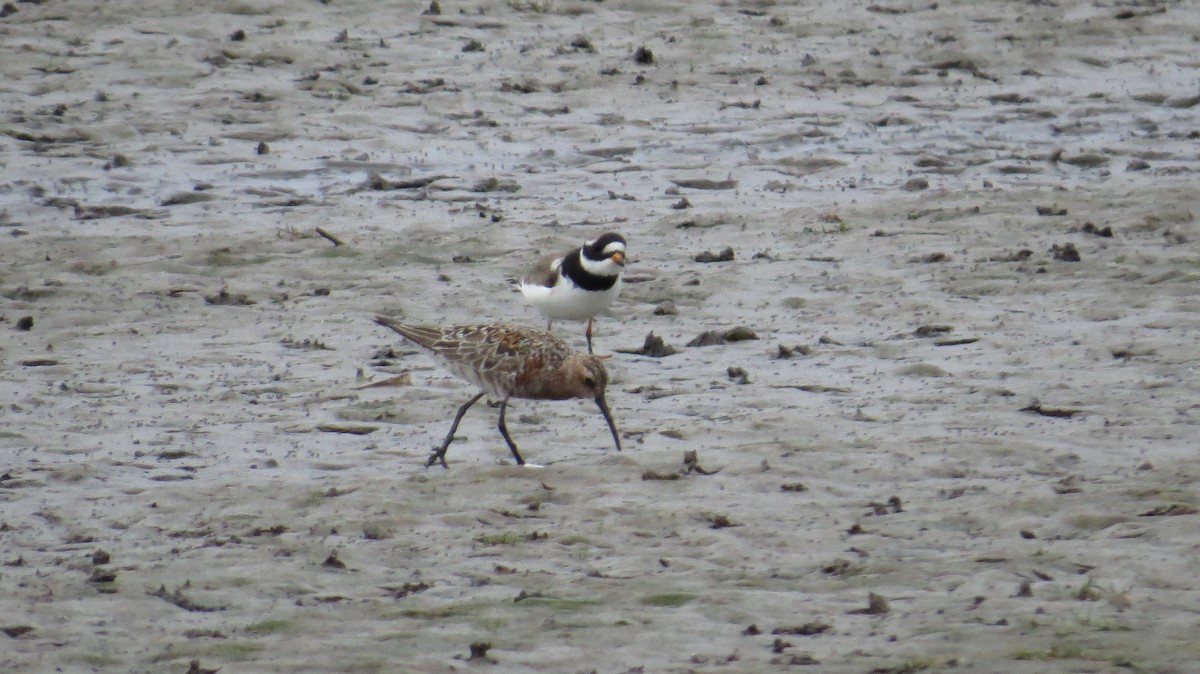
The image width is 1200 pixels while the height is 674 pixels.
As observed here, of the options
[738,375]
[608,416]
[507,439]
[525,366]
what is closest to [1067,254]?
[738,375]

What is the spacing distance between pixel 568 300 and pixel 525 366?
1.78 meters

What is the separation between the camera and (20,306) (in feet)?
33.4

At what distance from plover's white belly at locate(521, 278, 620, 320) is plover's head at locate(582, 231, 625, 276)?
0.13 m

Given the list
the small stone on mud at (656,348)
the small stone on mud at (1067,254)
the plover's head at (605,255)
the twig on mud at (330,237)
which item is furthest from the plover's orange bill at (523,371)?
the small stone on mud at (1067,254)

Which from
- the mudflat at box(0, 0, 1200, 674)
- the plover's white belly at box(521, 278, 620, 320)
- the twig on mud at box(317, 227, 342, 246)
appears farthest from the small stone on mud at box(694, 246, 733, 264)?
the twig on mud at box(317, 227, 342, 246)

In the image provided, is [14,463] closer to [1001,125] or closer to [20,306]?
[20,306]

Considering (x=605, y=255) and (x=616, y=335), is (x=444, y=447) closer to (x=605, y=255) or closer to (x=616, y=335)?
(x=605, y=255)

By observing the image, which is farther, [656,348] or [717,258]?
[717,258]

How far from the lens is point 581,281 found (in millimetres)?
9633

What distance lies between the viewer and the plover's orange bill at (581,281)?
967 cm

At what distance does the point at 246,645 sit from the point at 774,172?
822 cm

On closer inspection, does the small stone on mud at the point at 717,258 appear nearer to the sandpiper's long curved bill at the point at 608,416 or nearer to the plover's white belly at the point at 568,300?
the plover's white belly at the point at 568,300

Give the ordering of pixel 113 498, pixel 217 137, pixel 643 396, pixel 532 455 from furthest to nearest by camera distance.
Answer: pixel 217 137
pixel 643 396
pixel 532 455
pixel 113 498

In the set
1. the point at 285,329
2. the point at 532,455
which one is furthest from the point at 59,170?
the point at 532,455
